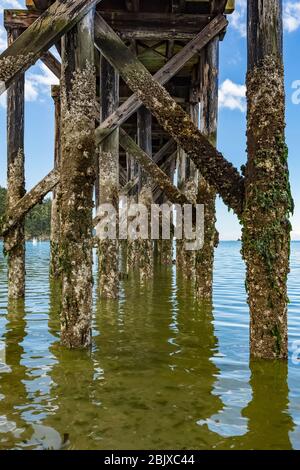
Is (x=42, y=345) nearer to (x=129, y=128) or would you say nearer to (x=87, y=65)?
(x=87, y=65)

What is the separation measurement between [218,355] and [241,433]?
6.18ft

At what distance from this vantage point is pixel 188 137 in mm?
4445

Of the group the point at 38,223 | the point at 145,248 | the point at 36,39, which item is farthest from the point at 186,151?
the point at 38,223

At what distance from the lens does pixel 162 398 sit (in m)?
3.46

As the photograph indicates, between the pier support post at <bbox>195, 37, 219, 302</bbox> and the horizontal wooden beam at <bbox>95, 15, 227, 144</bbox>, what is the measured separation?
0.97 feet

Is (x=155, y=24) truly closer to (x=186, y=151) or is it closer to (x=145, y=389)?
(x=186, y=151)

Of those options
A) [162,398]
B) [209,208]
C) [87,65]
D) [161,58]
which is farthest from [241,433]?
[161,58]

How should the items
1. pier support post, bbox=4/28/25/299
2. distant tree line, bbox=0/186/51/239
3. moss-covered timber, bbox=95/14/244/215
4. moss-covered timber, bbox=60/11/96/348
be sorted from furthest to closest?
distant tree line, bbox=0/186/51/239 < pier support post, bbox=4/28/25/299 < moss-covered timber, bbox=60/11/96/348 < moss-covered timber, bbox=95/14/244/215

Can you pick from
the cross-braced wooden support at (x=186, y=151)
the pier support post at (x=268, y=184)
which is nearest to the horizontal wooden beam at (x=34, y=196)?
the cross-braced wooden support at (x=186, y=151)

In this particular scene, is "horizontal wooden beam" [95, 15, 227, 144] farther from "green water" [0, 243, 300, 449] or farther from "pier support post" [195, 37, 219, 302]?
"green water" [0, 243, 300, 449]

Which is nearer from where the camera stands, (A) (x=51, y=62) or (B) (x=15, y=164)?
(B) (x=15, y=164)

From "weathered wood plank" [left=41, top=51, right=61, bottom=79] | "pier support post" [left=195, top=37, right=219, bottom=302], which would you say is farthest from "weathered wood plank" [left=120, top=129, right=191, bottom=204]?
"weathered wood plank" [left=41, top=51, right=61, bottom=79]

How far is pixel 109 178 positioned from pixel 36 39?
396cm

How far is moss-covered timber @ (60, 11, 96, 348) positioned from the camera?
455 cm
